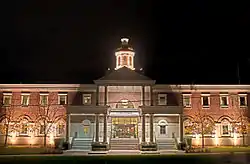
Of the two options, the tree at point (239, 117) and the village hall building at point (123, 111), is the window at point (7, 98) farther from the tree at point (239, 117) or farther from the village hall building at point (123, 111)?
the tree at point (239, 117)

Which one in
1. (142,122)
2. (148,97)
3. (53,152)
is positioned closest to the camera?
(53,152)

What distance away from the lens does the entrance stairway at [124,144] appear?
41.9 m

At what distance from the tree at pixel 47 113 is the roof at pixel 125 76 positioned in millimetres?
7537

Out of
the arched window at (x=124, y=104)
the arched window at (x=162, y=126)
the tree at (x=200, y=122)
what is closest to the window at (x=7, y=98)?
the arched window at (x=124, y=104)

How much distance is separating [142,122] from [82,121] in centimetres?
773

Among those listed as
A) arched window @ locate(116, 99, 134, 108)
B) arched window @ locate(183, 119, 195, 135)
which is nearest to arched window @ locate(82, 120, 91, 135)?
arched window @ locate(116, 99, 134, 108)

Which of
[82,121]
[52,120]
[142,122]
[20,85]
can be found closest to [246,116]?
[142,122]

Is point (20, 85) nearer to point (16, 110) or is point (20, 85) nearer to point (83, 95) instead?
point (16, 110)

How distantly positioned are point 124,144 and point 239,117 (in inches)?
607

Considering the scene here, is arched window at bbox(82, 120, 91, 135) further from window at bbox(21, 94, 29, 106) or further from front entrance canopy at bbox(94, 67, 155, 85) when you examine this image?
window at bbox(21, 94, 29, 106)

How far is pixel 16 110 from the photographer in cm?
4684

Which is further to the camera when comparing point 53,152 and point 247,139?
point 247,139

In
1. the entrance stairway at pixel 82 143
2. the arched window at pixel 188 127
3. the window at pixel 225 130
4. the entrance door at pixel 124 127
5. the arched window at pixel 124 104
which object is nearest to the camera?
the entrance stairway at pixel 82 143

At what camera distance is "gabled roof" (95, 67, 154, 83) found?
145 feet
